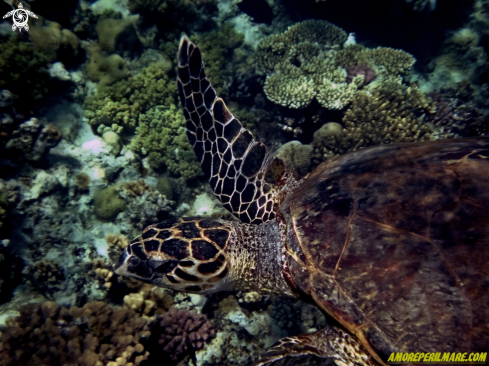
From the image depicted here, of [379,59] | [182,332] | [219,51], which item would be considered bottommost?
[182,332]

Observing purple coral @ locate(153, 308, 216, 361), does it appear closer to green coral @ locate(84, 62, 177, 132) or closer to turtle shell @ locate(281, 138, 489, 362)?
turtle shell @ locate(281, 138, 489, 362)

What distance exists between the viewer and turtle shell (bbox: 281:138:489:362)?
126cm

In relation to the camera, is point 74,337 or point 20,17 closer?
point 74,337

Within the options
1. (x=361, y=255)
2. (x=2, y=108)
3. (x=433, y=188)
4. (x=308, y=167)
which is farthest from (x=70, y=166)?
(x=433, y=188)

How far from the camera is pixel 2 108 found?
344 centimetres

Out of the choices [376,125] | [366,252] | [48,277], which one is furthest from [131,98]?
[366,252]

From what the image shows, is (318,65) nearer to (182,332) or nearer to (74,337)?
(182,332)

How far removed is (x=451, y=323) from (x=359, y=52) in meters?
4.89

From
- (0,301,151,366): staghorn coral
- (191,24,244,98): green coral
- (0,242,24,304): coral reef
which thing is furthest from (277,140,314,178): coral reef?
(0,242,24,304): coral reef

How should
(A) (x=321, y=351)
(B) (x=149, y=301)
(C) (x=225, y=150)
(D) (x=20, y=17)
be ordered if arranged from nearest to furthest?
(A) (x=321, y=351), (B) (x=149, y=301), (C) (x=225, y=150), (D) (x=20, y=17)

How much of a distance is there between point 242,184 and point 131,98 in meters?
3.19

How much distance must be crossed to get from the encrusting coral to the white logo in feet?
13.8

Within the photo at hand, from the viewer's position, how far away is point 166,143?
416 cm

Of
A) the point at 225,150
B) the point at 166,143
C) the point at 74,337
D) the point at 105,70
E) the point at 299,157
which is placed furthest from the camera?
the point at 105,70
